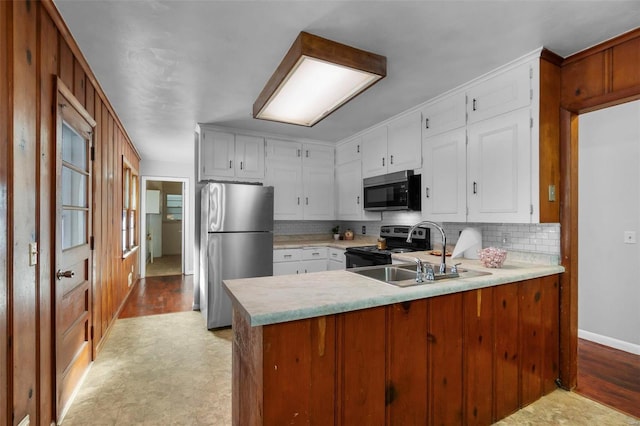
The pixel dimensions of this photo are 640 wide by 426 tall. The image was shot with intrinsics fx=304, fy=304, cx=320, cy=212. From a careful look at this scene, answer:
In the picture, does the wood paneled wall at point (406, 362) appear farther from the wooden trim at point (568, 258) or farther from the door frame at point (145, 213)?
the door frame at point (145, 213)

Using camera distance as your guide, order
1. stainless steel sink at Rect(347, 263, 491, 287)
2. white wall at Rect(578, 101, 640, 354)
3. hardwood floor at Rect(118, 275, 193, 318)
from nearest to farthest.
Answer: stainless steel sink at Rect(347, 263, 491, 287), white wall at Rect(578, 101, 640, 354), hardwood floor at Rect(118, 275, 193, 318)

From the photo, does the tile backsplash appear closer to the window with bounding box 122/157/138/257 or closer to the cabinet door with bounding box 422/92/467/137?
the cabinet door with bounding box 422/92/467/137

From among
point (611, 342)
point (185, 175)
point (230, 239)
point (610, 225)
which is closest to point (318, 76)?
point (230, 239)

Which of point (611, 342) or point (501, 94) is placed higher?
point (501, 94)

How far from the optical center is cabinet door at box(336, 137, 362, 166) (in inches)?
164

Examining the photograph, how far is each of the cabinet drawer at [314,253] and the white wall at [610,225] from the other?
2.81 metres

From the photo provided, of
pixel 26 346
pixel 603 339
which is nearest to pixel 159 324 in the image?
pixel 26 346

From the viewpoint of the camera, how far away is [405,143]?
10.9 ft

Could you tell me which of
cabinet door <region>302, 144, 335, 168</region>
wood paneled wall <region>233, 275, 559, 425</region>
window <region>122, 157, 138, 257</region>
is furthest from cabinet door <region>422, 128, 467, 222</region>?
window <region>122, 157, 138, 257</region>

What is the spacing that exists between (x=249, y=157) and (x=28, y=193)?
2.70 meters

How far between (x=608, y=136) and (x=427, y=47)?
221 centimetres

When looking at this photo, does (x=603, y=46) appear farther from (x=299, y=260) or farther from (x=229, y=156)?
(x=229, y=156)

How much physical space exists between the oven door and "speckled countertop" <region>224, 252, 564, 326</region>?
1230 mm

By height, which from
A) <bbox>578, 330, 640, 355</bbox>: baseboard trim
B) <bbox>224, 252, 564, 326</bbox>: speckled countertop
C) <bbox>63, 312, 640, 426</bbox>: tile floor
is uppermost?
<bbox>224, 252, 564, 326</bbox>: speckled countertop
